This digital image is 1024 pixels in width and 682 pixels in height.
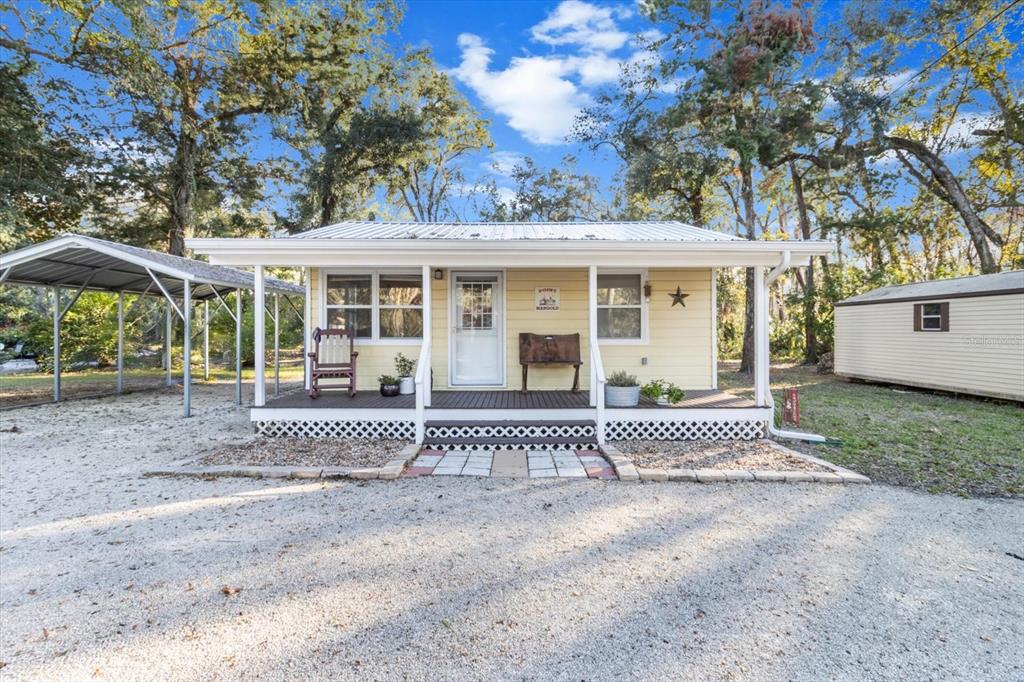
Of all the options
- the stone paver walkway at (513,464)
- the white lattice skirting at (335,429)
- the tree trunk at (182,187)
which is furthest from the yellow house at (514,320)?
the tree trunk at (182,187)

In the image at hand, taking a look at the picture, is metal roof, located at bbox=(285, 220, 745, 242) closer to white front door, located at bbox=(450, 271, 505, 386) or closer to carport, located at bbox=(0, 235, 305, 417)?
white front door, located at bbox=(450, 271, 505, 386)

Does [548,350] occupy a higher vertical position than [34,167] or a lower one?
lower

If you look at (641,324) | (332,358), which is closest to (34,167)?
(332,358)

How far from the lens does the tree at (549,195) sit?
2302 cm

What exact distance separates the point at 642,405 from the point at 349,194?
1548cm

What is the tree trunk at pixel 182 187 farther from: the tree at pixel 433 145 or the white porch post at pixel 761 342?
the white porch post at pixel 761 342

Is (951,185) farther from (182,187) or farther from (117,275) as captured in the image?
(182,187)

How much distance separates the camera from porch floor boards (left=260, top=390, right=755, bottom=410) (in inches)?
235

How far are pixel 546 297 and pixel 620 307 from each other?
1.24 m

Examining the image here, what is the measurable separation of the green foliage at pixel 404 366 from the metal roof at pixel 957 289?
1049cm

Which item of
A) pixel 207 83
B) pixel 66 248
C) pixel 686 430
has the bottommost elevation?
pixel 686 430

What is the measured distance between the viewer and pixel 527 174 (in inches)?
910

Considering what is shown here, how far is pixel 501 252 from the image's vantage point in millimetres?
5953

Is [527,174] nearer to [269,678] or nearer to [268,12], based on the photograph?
[268,12]
